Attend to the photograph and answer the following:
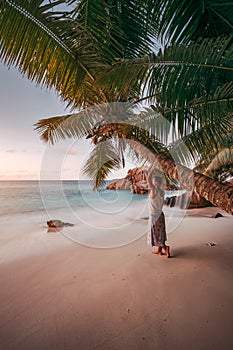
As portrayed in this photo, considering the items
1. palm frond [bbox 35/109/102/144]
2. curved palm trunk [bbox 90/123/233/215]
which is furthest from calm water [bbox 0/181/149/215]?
curved palm trunk [bbox 90/123/233/215]

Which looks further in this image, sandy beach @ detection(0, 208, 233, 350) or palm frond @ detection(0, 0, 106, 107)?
sandy beach @ detection(0, 208, 233, 350)

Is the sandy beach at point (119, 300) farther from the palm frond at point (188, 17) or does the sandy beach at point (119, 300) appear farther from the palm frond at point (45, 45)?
the palm frond at point (188, 17)

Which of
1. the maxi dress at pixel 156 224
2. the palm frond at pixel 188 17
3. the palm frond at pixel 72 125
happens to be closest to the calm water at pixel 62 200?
the palm frond at pixel 72 125

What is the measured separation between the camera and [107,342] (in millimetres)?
2195

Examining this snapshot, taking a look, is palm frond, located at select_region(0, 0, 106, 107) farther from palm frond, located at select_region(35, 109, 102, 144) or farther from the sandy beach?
the sandy beach

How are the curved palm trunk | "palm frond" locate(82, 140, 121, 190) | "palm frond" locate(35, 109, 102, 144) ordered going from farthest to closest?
"palm frond" locate(82, 140, 121, 190) → "palm frond" locate(35, 109, 102, 144) → the curved palm trunk

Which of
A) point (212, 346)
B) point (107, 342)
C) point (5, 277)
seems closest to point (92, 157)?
point (5, 277)

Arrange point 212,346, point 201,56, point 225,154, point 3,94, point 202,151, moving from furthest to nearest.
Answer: point 3,94
point 225,154
point 202,151
point 212,346
point 201,56

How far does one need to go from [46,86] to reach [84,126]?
1.12 m

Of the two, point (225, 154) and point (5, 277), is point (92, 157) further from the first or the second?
point (225, 154)

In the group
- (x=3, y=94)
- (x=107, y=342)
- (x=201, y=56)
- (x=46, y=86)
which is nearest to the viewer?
(x=201, y=56)

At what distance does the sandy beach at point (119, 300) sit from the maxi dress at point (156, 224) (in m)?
0.34

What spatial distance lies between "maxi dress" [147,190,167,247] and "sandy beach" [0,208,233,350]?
34 cm

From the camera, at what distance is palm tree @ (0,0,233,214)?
174cm
